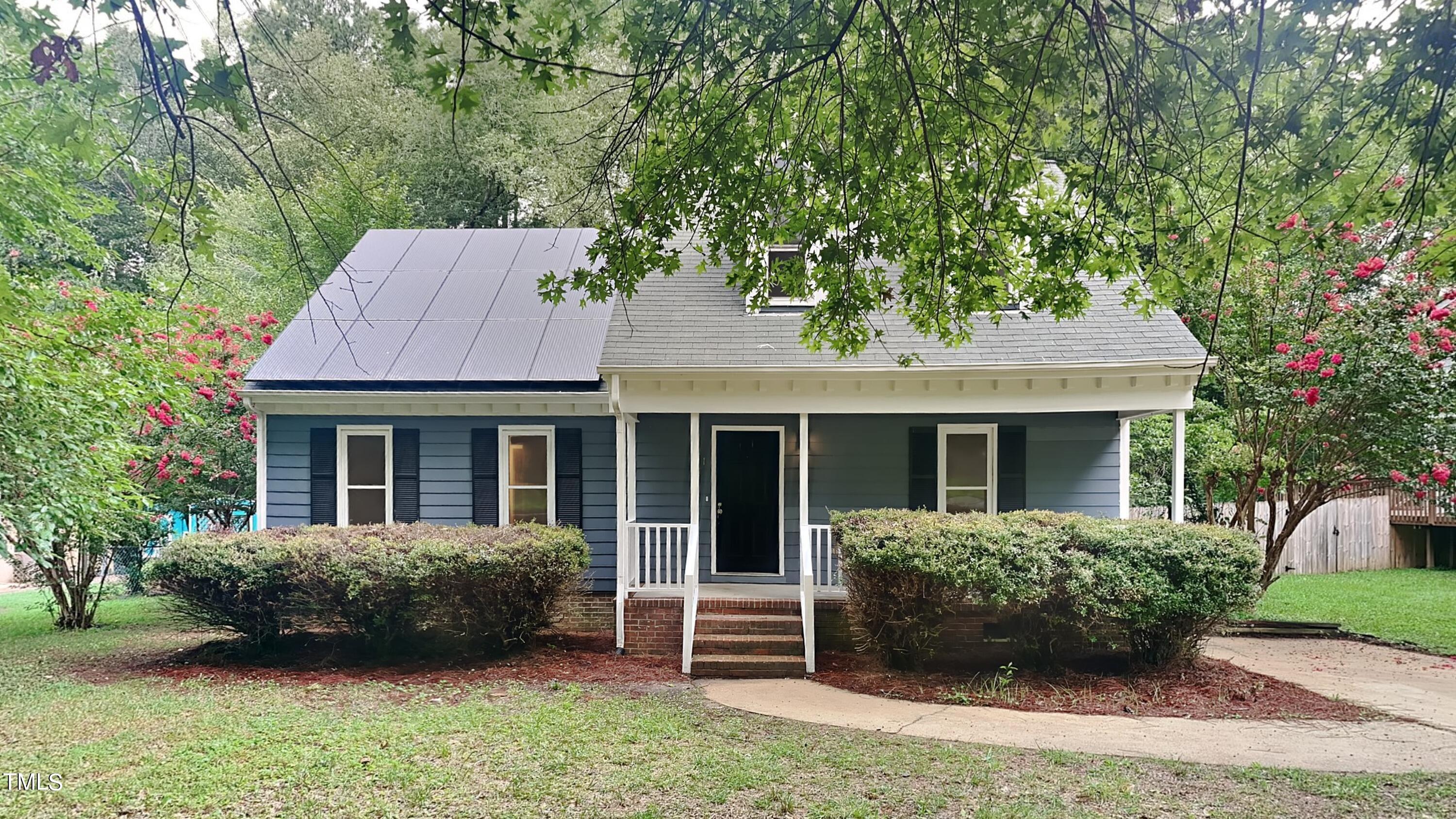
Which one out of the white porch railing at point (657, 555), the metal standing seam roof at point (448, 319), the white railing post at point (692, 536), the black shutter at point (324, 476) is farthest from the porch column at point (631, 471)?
the black shutter at point (324, 476)

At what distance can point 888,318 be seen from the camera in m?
11.1

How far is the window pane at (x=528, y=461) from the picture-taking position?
446 inches

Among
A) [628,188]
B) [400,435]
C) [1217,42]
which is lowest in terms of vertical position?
[400,435]

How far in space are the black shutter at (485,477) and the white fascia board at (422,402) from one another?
346mm

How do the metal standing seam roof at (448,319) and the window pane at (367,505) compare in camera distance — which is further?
the window pane at (367,505)

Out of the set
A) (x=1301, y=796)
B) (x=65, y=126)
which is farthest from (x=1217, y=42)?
(x=65, y=126)

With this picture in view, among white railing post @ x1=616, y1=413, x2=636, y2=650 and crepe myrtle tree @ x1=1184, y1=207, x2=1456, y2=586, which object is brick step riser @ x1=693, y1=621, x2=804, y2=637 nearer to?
white railing post @ x1=616, y1=413, x2=636, y2=650

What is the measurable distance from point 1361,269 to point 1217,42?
252 inches

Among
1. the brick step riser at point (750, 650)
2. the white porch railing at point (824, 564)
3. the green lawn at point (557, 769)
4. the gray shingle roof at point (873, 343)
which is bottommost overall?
the brick step riser at point (750, 650)

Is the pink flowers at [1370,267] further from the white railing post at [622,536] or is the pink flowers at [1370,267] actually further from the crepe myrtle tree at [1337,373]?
the white railing post at [622,536]

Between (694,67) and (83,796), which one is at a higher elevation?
(694,67)

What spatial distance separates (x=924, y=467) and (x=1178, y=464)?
2.78 metres

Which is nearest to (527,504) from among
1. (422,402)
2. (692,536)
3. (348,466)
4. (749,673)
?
(422,402)

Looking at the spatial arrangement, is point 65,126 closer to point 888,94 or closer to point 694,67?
point 694,67
